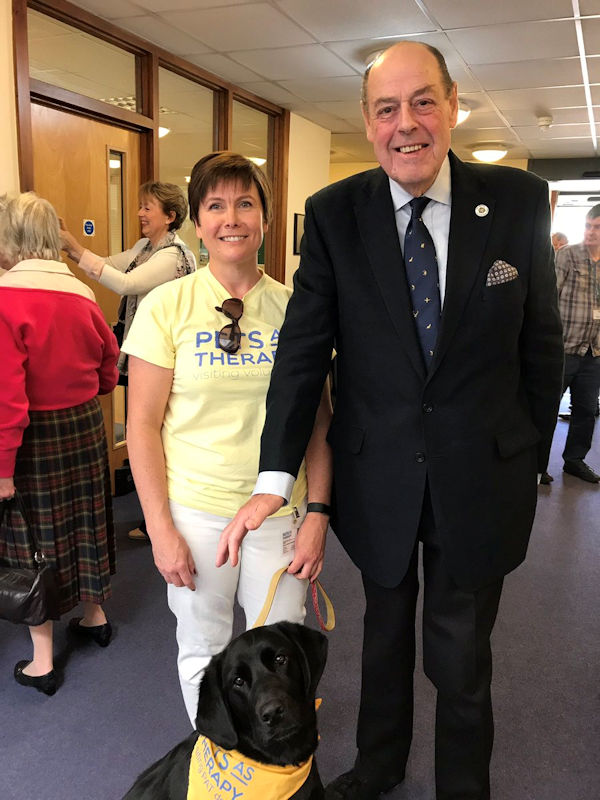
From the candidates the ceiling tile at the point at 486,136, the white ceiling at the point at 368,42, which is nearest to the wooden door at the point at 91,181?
the white ceiling at the point at 368,42

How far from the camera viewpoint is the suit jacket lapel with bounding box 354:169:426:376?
50.9 inches

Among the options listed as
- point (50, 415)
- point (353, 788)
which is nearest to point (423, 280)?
point (353, 788)

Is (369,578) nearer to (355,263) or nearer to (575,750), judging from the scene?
(355,263)

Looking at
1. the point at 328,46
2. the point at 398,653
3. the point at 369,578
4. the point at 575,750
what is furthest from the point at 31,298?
the point at 328,46

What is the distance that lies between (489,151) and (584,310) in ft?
12.1

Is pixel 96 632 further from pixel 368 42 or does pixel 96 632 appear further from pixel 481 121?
pixel 481 121

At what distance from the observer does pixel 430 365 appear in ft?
4.25

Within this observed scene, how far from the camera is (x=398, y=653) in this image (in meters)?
1.62

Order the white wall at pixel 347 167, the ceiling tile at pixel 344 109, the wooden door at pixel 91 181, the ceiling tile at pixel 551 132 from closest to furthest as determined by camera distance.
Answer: the wooden door at pixel 91 181
the ceiling tile at pixel 344 109
the ceiling tile at pixel 551 132
the white wall at pixel 347 167

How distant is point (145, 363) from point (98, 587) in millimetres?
1320

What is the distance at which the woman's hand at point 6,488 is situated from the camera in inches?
82.4

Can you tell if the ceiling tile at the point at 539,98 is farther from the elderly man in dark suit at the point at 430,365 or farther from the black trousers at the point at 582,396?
the elderly man in dark suit at the point at 430,365

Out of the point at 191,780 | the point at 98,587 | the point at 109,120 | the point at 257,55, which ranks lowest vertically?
the point at 98,587

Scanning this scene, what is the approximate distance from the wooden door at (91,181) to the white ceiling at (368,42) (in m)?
0.63
